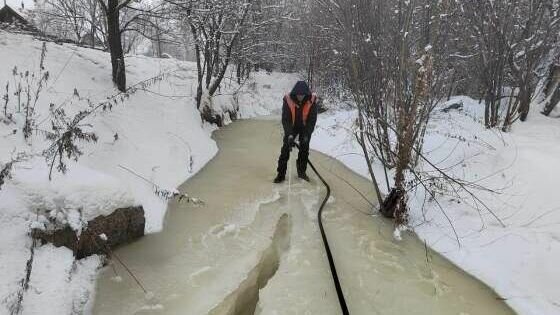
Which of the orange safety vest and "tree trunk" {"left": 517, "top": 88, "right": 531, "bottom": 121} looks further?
"tree trunk" {"left": 517, "top": 88, "right": 531, "bottom": 121}

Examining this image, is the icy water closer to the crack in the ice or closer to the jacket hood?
the crack in the ice

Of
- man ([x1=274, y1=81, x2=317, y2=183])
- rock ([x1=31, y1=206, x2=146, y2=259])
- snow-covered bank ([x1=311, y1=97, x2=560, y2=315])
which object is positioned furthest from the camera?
man ([x1=274, y1=81, x2=317, y2=183])

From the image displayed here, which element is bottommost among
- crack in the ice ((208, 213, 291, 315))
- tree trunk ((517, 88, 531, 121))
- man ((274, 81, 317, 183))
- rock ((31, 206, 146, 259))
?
crack in the ice ((208, 213, 291, 315))

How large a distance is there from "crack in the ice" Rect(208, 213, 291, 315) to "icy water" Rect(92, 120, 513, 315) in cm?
1

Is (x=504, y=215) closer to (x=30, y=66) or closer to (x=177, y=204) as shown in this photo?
(x=177, y=204)

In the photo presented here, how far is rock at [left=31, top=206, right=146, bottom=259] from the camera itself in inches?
172

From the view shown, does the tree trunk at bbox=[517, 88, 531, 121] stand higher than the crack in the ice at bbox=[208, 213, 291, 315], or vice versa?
the tree trunk at bbox=[517, 88, 531, 121]

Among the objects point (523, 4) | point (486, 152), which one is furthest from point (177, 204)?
point (523, 4)

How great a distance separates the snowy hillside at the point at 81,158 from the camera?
13.0 ft

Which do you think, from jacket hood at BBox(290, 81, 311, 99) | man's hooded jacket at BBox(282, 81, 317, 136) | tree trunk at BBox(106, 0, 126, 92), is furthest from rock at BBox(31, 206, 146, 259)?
tree trunk at BBox(106, 0, 126, 92)

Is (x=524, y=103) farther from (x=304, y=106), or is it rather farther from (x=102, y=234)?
(x=102, y=234)

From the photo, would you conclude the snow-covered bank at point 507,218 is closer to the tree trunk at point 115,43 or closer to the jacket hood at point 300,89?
the jacket hood at point 300,89

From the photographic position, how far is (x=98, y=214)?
15.9ft

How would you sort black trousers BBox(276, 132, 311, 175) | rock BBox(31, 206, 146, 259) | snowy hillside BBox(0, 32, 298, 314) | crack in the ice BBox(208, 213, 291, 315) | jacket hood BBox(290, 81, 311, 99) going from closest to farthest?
snowy hillside BBox(0, 32, 298, 314), crack in the ice BBox(208, 213, 291, 315), rock BBox(31, 206, 146, 259), jacket hood BBox(290, 81, 311, 99), black trousers BBox(276, 132, 311, 175)
